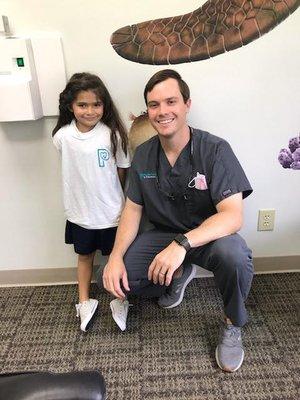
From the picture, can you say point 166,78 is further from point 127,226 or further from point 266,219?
point 266,219

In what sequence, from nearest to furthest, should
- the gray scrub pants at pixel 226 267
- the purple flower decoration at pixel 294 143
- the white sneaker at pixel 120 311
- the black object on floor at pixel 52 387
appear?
the black object on floor at pixel 52 387 < the gray scrub pants at pixel 226 267 < the white sneaker at pixel 120 311 < the purple flower decoration at pixel 294 143

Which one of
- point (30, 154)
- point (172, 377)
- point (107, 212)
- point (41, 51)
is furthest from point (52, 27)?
point (172, 377)

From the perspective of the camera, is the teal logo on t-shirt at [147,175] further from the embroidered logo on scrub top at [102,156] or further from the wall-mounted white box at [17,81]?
the wall-mounted white box at [17,81]

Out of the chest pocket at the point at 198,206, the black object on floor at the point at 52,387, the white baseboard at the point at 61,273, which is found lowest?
the white baseboard at the point at 61,273

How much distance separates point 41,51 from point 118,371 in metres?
1.22

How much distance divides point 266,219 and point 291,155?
1.03 feet

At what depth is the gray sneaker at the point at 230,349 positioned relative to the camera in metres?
1.32

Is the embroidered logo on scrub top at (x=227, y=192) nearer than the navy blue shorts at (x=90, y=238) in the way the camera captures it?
Yes

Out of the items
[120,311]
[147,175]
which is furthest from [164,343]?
[147,175]

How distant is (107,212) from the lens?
5.08 ft

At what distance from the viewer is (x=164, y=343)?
146 cm

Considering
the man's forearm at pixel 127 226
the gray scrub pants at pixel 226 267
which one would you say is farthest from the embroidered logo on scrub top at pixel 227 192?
the man's forearm at pixel 127 226

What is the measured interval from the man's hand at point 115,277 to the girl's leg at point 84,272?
275 mm

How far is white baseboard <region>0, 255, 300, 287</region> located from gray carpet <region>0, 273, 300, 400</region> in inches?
1.7
